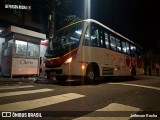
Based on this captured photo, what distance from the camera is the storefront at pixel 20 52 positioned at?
1315cm

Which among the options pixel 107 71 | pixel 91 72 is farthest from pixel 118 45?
pixel 91 72

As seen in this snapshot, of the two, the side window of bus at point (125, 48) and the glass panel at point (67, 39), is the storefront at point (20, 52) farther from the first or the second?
the side window of bus at point (125, 48)

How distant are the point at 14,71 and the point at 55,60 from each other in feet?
16.3

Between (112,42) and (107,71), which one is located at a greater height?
(112,42)

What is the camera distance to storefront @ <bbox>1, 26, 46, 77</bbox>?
13.1m

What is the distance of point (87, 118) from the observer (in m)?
3.96

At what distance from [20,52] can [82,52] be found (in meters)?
5.96

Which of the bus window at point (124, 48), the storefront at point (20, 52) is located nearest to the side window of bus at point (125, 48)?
the bus window at point (124, 48)

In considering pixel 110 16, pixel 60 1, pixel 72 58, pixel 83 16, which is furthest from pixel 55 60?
pixel 110 16

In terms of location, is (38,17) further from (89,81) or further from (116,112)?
(116,112)

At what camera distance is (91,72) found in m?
10.5

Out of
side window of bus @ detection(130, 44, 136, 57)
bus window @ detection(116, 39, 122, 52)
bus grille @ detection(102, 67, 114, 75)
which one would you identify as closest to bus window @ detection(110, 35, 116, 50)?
bus window @ detection(116, 39, 122, 52)

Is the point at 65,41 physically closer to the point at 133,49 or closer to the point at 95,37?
the point at 95,37

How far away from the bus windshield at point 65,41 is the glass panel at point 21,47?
365 centimetres
